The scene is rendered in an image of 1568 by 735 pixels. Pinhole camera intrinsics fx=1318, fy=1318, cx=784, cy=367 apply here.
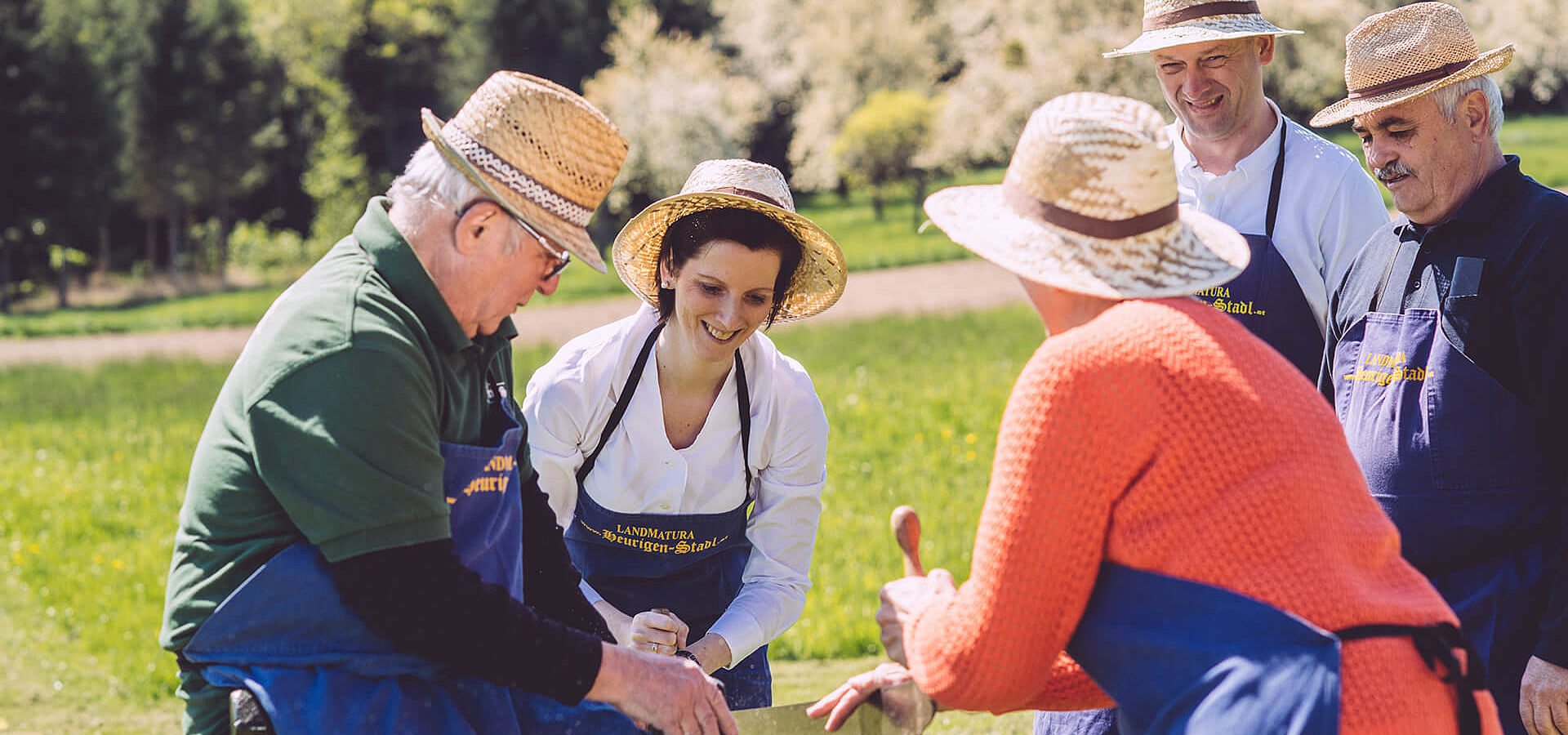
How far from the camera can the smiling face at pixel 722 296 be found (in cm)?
336

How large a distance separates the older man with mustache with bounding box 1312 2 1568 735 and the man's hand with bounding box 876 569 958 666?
1.36 m

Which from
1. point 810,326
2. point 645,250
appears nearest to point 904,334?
point 810,326

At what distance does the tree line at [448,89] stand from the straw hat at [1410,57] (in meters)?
26.3

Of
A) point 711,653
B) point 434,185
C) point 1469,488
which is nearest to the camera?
point 434,185

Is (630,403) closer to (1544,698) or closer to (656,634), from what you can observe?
(656,634)

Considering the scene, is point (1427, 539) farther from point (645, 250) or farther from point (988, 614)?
point (645, 250)

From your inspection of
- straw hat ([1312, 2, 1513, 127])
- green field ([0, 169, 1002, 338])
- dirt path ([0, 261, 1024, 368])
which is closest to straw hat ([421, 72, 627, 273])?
straw hat ([1312, 2, 1513, 127])

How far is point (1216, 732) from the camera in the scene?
6.10 feet

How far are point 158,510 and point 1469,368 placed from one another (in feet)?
32.0

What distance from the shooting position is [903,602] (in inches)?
85.7

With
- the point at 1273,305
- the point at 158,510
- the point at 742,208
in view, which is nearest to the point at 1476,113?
the point at 1273,305

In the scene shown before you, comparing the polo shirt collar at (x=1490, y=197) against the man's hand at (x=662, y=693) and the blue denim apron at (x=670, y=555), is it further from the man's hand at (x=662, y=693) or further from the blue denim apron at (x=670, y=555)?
the man's hand at (x=662, y=693)

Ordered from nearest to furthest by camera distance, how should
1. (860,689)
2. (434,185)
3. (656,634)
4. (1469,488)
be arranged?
(434,185) → (860,689) → (1469,488) → (656,634)

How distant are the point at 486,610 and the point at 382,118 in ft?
157
